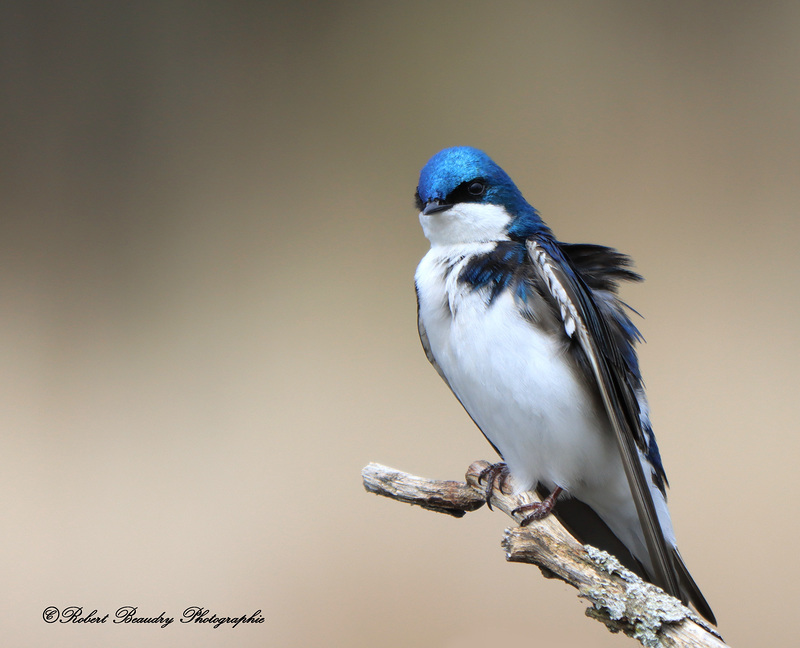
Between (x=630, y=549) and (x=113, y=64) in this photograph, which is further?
(x=113, y=64)

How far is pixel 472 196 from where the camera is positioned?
969mm

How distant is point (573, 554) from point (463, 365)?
25 centimetres

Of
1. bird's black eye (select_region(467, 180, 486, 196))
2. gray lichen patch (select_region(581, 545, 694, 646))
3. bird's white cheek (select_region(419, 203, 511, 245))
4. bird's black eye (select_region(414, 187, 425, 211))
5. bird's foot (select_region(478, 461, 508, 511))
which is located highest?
bird's black eye (select_region(467, 180, 486, 196))

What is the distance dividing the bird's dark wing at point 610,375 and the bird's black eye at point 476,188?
0.12 meters

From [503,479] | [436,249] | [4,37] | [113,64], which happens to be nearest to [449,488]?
[503,479]

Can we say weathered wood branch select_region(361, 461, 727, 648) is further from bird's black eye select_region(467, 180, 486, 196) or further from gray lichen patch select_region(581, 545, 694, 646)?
bird's black eye select_region(467, 180, 486, 196)

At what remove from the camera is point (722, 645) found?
27.3 inches

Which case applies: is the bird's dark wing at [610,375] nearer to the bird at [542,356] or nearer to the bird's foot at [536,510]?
the bird at [542,356]

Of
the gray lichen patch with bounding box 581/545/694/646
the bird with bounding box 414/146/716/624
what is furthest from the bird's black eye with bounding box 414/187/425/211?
the gray lichen patch with bounding box 581/545/694/646

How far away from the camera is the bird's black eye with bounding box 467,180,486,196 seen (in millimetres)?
972

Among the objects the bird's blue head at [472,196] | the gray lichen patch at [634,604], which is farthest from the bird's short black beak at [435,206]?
the gray lichen patch at [634,604]

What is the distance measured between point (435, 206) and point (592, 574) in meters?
0.48

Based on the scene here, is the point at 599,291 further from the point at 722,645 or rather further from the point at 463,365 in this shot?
the point at 722,645

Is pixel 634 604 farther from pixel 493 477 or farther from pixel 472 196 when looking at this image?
pixel 472 196
